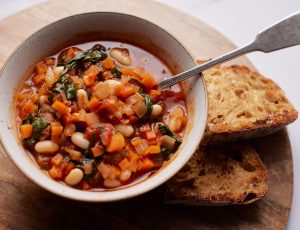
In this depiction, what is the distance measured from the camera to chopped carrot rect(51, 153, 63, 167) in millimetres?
2963

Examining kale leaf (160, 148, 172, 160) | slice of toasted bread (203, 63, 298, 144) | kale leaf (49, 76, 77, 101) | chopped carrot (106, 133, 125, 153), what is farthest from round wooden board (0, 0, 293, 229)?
kale leaf (49, 76, 77, 101)

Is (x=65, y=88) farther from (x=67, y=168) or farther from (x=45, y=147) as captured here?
(x=67, y=168)

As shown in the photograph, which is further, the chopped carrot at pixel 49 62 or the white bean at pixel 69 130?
the chopped carrot at pixel 49 62

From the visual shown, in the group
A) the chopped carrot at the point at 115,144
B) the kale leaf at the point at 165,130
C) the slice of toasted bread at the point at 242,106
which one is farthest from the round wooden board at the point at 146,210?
the chopped carrot at the point at 115,144

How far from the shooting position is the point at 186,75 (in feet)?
10.6

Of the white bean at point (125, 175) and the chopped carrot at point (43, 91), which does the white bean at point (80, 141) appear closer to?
the white bean at point (125, 175)

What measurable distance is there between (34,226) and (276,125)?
6.93ft

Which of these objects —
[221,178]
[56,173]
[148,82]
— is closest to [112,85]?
[148,82]

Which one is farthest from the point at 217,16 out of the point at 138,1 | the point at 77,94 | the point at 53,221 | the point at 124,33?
the point at 53,221

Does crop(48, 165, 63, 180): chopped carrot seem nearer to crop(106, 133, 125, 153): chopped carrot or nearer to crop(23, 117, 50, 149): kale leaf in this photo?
crop(23, 117, 50, 149): kale leaf

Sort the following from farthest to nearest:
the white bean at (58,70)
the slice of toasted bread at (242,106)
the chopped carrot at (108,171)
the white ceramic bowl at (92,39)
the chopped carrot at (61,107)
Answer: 1. the slice of toasted bread at (242,106)
2. the white bean at (58,70)
3. the chopped carrot at (61,107)
4. the chopped carrot at (108,171)
5. the white ceramic bowl at (92,39)

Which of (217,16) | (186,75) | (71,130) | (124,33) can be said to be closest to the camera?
(71,130)

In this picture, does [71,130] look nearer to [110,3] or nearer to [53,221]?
[53,221]

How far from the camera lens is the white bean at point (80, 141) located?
9.63 ft
